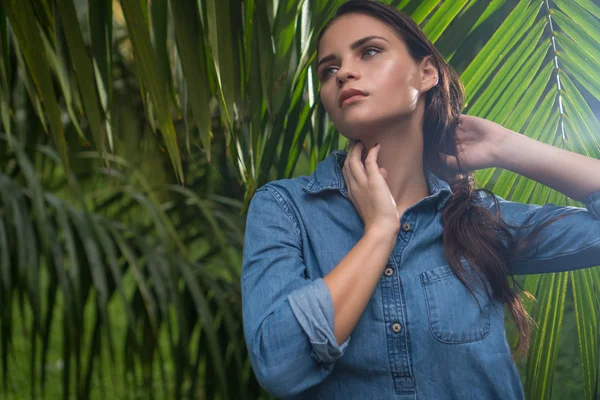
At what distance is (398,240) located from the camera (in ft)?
2.40

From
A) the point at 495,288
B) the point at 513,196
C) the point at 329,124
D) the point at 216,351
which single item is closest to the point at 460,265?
the point at 495,288

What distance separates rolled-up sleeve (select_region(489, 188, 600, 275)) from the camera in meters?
0.75

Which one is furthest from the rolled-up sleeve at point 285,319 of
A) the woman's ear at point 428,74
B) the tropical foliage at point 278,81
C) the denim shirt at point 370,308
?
the woman's ear at point 428,74

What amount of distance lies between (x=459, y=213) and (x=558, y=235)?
110 millimetres

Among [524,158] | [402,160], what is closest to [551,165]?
[524,158]

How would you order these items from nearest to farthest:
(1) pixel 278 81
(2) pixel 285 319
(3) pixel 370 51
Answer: (2) pixel 285 319
(3) pixel 370 51
(1) pixel 278 81

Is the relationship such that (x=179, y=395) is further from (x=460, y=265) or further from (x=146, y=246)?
(x=460, y=265)

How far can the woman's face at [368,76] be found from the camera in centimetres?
73

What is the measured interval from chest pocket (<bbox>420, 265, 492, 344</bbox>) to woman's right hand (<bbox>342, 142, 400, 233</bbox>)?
7cm

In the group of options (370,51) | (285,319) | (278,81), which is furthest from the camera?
(278,81)

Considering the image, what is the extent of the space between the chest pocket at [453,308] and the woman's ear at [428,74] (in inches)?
7.8

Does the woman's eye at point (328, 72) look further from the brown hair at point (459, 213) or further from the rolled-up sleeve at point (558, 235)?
the rolled-up sleeve at point (558, 235)

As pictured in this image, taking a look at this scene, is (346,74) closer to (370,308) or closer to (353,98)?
(353,98)

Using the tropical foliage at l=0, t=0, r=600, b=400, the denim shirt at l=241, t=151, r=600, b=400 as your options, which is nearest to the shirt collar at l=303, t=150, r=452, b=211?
the denim shirt at l=241, t=151, r=600, b=400
